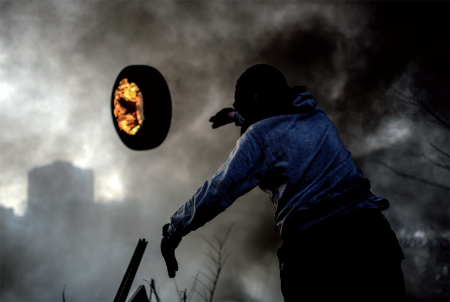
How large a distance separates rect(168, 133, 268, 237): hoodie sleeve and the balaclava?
0.29m

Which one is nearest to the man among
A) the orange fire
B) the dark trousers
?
the dark trousers

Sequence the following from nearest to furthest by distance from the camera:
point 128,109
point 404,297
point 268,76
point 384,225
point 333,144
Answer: point 404,297
point 384,225
point 333,144
point 268,76
point 128,109

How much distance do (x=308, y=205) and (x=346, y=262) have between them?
0.37 m

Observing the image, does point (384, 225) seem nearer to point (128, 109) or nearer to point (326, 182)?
point (326, 182)

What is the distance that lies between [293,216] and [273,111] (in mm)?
792

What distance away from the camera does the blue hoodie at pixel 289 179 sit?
1531mm

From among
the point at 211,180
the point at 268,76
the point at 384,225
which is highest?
the point at 268,76

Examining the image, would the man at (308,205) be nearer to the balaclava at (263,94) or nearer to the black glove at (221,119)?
the balaclava at (263,94)

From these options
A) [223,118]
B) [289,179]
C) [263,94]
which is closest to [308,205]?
[289,179]

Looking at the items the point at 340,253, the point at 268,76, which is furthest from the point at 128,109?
the point at 340,253

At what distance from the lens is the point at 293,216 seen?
1.55 m

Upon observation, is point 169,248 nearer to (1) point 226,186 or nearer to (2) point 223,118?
(1) point 226,186

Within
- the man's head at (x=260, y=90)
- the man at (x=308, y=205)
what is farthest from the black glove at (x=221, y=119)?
the man at (x=308, y=205)

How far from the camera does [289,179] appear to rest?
162 cm
